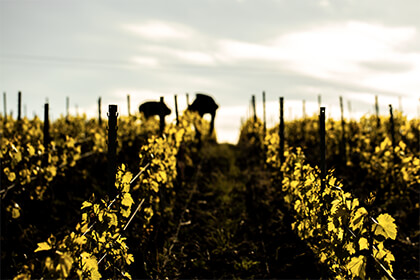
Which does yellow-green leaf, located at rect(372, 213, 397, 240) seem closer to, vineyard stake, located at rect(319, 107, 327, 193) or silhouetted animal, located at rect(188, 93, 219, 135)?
vineyard stake, located at rect(319, 107, 327, 193)

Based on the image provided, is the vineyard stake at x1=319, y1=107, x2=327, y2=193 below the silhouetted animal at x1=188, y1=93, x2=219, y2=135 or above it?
below

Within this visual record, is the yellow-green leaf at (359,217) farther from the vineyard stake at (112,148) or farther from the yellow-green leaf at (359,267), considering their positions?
the vineyard stake at (112,148)

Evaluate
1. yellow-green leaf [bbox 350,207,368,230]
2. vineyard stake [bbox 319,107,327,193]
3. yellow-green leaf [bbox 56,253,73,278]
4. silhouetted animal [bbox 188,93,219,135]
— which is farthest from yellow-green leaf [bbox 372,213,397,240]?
silhouetted animal [bbox 188,93,219,135]

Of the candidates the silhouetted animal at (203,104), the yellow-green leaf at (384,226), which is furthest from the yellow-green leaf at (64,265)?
the silhouetted animal at (203,104)

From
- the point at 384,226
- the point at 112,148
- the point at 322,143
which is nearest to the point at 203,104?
the point at 322,143

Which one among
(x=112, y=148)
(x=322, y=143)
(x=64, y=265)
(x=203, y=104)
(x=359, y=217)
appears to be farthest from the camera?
(x=203, y=104)

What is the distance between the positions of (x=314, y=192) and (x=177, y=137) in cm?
388

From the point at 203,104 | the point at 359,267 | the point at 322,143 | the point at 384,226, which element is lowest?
the point at 359,267

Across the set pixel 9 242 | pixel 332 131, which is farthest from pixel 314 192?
pixel 332 131

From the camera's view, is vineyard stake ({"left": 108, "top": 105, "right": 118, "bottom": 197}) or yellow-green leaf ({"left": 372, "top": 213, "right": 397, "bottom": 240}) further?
vineyard stake ({"left": 108, "top": 105, "right": 118, "bottom": 197})

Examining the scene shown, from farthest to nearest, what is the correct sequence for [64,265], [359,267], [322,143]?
[322,143] → [359,267] → [64,265]

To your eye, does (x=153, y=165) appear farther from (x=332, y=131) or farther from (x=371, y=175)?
(x=332, y=131)

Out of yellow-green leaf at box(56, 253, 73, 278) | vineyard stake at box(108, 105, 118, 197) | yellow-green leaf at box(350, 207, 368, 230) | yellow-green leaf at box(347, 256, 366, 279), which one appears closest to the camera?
yellow-green leaf at box(56, 253, 73, 278)

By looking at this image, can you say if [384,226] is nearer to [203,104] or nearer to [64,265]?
[64,265]
